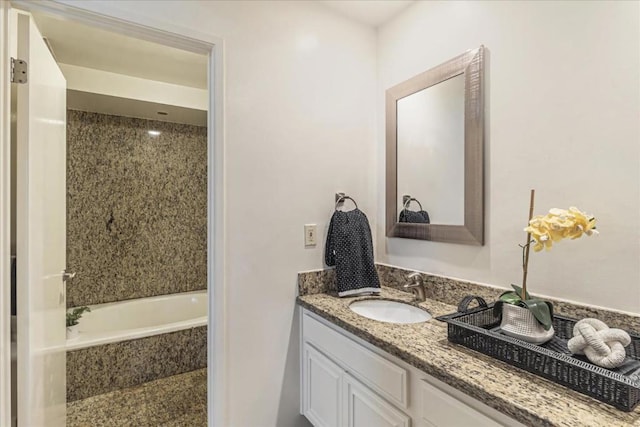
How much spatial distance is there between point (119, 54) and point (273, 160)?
1547mm

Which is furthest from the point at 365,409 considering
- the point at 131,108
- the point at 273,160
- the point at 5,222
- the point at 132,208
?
the point at 131,108

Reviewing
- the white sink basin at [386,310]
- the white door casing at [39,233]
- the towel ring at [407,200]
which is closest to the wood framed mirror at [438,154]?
the towel ring at [407,200]

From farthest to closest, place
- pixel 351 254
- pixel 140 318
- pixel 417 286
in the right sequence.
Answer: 1. pixel 140 318
2. pixel 351 254
3. pixel 417 286

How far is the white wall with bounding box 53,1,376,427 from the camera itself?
4.92 ft

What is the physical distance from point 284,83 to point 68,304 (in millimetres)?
2691

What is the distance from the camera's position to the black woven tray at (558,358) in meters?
0.70

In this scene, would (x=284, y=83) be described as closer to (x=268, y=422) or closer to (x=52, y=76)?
(x=52, y=76)

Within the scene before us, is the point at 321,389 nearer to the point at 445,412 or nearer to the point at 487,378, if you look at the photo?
the point at 445,412

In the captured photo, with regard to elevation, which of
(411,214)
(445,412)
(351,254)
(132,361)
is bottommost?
(132,361)

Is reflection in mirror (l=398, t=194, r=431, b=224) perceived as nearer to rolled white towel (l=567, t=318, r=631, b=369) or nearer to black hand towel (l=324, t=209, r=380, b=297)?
black hand towel (l=324, t=209, r=380, b=297)

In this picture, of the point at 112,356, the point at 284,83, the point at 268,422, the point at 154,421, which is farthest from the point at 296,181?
the point at 112,356

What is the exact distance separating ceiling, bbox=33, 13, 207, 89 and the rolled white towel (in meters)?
2.35

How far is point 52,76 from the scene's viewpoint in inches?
60.4

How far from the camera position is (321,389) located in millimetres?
1476
